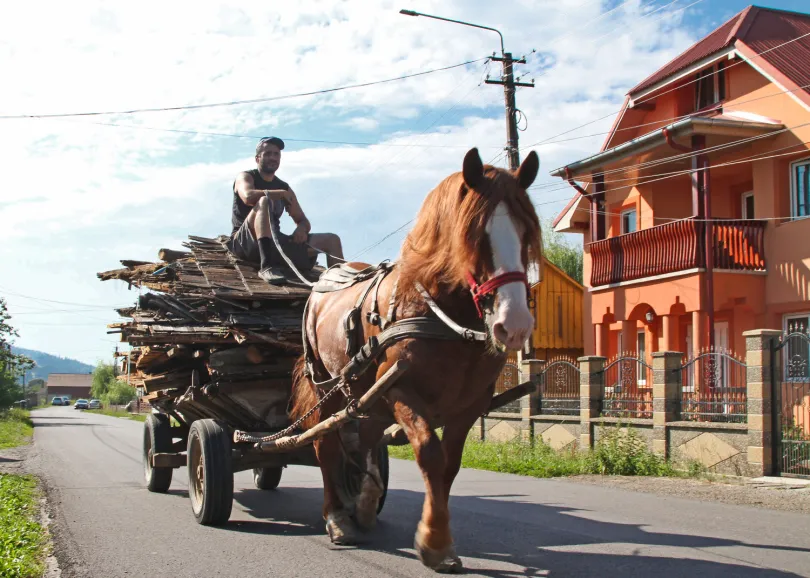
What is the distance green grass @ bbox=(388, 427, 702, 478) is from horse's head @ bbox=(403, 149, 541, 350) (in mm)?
7862

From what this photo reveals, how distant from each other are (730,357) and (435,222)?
8.04 m

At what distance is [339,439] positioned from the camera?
6.21 m

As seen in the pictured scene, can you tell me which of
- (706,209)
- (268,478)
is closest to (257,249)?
(268,478)

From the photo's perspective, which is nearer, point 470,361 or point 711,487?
point 470,361

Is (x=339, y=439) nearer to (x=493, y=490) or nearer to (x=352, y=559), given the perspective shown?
(x=352, y=559)

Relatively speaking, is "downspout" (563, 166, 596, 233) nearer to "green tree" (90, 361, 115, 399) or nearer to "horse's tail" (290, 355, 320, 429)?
"horse's tail" (290, 355, 320, 429)

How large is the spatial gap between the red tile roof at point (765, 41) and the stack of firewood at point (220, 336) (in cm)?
1332

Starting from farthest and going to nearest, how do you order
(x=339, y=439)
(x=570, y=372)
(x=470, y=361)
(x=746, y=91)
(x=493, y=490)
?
(x=746, y=91) → (x=570, y=372) → (x=493, y=490) → (x=339, y=439) → (x=470, y=361)

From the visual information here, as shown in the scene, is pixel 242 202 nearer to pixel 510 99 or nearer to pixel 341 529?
pixel 341 529

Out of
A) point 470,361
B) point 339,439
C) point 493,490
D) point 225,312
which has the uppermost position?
point 225,312

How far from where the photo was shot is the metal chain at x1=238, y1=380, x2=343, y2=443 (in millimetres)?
5523

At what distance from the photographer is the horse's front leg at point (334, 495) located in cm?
592

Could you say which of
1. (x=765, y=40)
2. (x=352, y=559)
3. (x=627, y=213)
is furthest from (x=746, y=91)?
(x=352, y=559)

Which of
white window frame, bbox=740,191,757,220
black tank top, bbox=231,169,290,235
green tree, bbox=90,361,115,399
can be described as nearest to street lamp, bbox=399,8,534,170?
white window frame, bbox=740,191,757,220
